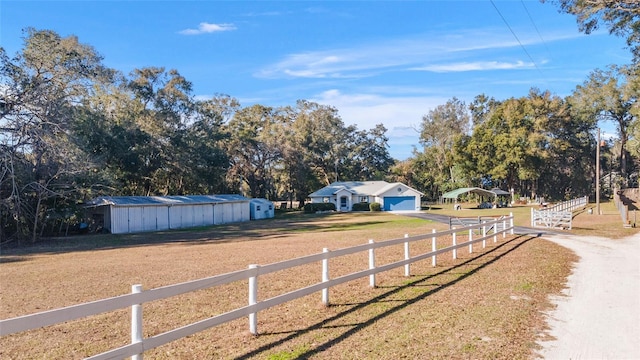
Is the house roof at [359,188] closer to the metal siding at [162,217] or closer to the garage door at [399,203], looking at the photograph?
the garage door at [399,203]

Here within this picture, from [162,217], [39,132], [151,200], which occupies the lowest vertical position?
[162,217]

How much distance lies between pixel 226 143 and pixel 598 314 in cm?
5360

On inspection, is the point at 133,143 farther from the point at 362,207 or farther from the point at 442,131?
the point at 442,131

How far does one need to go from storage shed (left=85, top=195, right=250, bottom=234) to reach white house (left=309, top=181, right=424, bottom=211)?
18.3 metres

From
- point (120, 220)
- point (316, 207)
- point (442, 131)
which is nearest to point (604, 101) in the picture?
point (442, 131)

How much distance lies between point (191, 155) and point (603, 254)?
3948 cm

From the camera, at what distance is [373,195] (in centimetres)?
5712

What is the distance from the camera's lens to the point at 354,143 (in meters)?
74.9

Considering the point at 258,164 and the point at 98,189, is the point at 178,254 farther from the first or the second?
the point at 258,164

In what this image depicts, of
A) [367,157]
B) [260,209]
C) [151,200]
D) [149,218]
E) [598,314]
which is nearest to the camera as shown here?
[598,314]

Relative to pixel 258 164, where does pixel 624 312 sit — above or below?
below

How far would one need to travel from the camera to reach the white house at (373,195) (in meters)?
56.2

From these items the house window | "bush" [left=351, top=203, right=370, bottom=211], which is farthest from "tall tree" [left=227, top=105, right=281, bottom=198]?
"bush" [left=351, top=203, right=370, bottom=211]

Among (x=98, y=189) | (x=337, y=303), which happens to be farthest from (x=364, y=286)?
(x=98, y=189)
